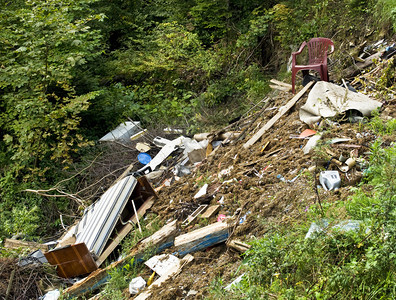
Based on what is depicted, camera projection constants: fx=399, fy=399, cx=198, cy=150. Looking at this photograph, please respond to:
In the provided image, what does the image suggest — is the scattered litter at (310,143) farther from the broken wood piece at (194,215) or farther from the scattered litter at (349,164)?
the broken wood piece at (194,215)

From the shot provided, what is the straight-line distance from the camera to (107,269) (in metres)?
5.04

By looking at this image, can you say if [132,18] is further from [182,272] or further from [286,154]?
[182,272]

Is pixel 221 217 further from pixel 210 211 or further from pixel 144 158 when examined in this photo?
pixel 144 158

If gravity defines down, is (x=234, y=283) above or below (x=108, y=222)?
above

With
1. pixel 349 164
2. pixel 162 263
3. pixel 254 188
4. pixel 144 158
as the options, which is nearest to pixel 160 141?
pixel 144 158

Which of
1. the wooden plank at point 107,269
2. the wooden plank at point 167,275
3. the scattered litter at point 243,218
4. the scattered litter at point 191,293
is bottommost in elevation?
the wooden plank at point 107,269

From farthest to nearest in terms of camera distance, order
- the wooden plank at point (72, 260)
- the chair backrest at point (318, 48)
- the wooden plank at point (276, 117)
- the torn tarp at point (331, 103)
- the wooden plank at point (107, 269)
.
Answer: the chair backrest at point (318, 48) → the wooden plank at point (276, 117) → the torn tarp at point (331, 103) → the wooden plank at point (72, 260) → the wooden plank at point (107, 269)

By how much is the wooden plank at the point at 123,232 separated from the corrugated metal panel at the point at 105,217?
0.34 feet

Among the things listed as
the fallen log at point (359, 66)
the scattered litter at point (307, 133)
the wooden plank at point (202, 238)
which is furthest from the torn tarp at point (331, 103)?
the wooden plank at point (202, 238)

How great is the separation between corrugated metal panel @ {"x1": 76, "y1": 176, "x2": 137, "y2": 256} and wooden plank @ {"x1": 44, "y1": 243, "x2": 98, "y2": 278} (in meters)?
0.17

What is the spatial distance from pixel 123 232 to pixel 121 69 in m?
6.86

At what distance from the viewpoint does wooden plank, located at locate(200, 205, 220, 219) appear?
5098 mm

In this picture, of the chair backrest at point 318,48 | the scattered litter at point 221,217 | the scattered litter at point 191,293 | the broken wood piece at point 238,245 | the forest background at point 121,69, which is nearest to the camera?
the scattered litter at point 191,293

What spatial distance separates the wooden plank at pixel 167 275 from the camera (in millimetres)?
4339
